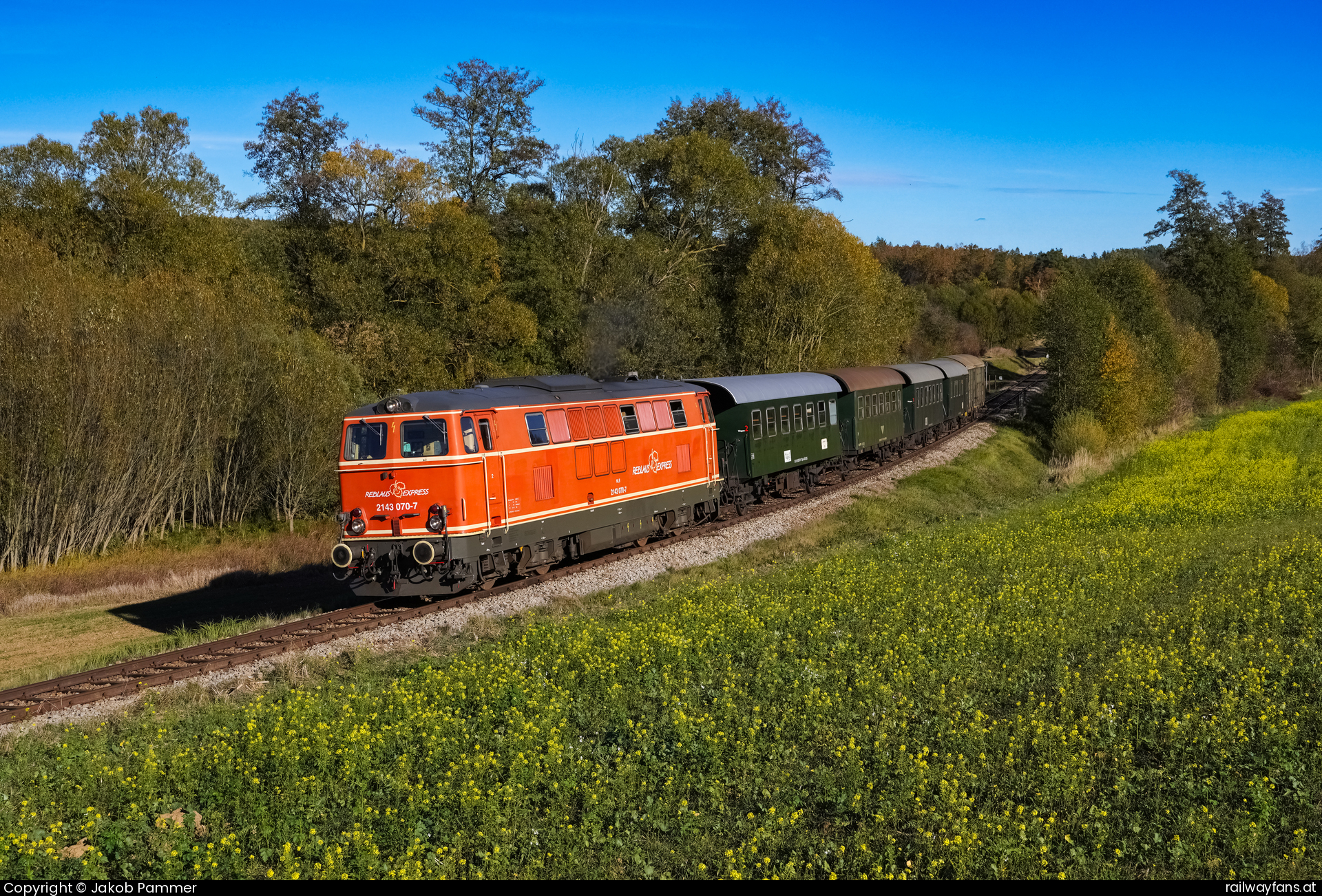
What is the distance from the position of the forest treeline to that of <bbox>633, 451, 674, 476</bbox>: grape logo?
1423 centimetres

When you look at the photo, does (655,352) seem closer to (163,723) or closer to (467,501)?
(467,501)

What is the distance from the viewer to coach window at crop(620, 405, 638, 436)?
2109cm

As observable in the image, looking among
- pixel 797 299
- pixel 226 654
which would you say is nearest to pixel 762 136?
pixel 797 299

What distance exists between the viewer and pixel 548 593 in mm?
18047

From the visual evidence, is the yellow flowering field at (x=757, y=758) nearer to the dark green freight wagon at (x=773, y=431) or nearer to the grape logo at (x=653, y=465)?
the grape logo at (x=653, y=465)

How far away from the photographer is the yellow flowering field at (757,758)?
25.6ft

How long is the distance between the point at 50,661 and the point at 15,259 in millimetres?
15000

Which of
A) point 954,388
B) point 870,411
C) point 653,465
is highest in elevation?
point 954,388

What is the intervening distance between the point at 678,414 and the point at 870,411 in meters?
14.0

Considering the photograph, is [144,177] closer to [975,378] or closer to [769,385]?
[769,385]

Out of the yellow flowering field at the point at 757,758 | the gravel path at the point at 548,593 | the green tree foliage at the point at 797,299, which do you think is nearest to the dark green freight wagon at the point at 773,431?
the gravel path at the point at 548,593

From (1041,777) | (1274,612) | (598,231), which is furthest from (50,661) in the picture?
(598,231)
